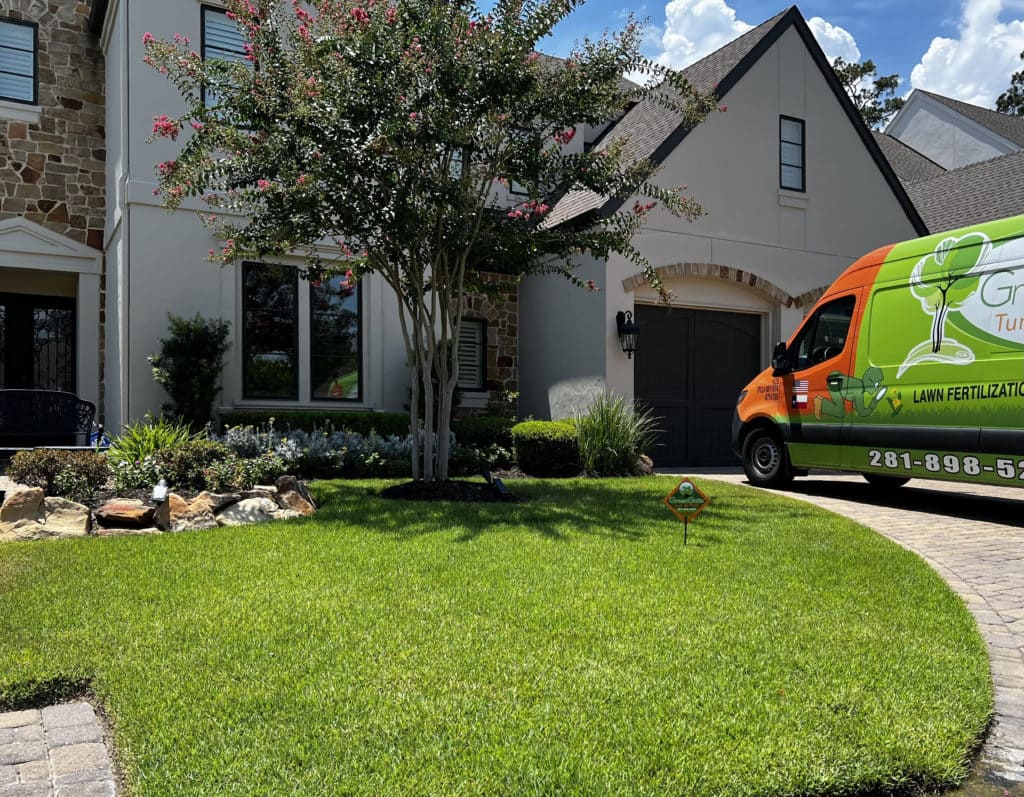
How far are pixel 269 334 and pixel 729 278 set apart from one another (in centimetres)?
759

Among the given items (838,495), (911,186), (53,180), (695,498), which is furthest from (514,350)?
(911,186)

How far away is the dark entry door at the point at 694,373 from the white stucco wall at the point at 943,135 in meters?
14.4

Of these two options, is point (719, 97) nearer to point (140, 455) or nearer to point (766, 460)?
point (766, 460)

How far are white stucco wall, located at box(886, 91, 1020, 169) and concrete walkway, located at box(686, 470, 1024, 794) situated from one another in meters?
16.9

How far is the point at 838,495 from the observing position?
9.57 meters

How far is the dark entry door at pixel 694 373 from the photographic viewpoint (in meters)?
A: 13.1

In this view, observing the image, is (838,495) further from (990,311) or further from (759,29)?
(759,29)

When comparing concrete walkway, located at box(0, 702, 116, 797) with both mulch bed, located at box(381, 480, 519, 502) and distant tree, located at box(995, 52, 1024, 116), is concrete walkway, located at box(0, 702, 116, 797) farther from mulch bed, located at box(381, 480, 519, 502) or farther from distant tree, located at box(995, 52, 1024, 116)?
distant tree, located at box(995, 52, 1024, 116)

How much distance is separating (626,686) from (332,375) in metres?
9.90

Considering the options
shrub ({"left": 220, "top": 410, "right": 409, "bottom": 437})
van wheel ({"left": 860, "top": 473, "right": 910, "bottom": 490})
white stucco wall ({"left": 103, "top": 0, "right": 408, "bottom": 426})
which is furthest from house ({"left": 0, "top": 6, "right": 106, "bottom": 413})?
van wheel ({"left": 860, "top": 473, "right": 910, "bottom": 490})

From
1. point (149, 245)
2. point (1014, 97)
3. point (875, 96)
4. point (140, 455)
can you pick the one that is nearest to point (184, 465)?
point (140, 455)

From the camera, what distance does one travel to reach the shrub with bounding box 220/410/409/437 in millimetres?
10859

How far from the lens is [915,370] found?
794 centimetres

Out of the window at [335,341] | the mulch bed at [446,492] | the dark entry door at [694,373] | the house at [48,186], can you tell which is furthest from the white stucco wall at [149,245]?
the dark entry door at [694,373]
